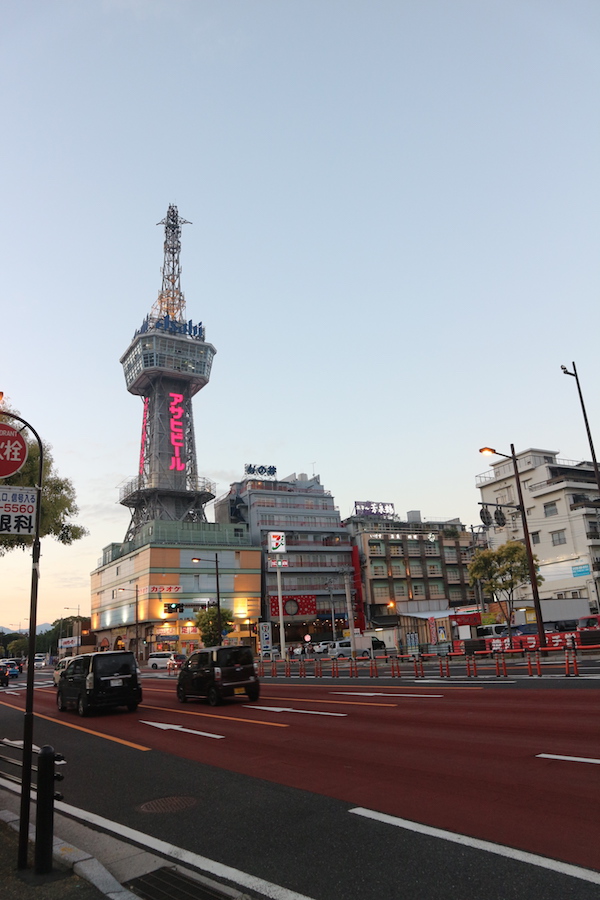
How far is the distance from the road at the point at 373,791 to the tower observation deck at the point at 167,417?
78.5 metres

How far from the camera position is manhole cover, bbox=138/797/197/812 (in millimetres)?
7804

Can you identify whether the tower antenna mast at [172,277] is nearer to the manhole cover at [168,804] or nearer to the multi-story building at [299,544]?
the multi-story building at [299,544]

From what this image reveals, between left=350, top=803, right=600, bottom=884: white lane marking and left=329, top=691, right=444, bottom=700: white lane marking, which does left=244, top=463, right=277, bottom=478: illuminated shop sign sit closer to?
left=329, top=691, right=444, bottom=700: white lane marking

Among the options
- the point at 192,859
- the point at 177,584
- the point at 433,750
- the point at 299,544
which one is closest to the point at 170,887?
the point at 192,859

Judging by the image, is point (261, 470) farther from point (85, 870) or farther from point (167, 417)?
point (85, 870)

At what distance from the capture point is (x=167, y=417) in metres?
96.8

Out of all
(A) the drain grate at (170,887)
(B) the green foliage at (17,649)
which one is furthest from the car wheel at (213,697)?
(B) the green foliage at (17,649)

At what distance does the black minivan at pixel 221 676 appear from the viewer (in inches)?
803

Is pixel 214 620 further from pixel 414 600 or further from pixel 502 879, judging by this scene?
pixel 502 879

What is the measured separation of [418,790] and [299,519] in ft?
298

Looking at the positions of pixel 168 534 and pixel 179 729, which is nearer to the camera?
pixel 179 729

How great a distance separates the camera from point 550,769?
816 cm

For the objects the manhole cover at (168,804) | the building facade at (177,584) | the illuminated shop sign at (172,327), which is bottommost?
the manhole cover at (168,804)

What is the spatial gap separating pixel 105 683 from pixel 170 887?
15966mm
